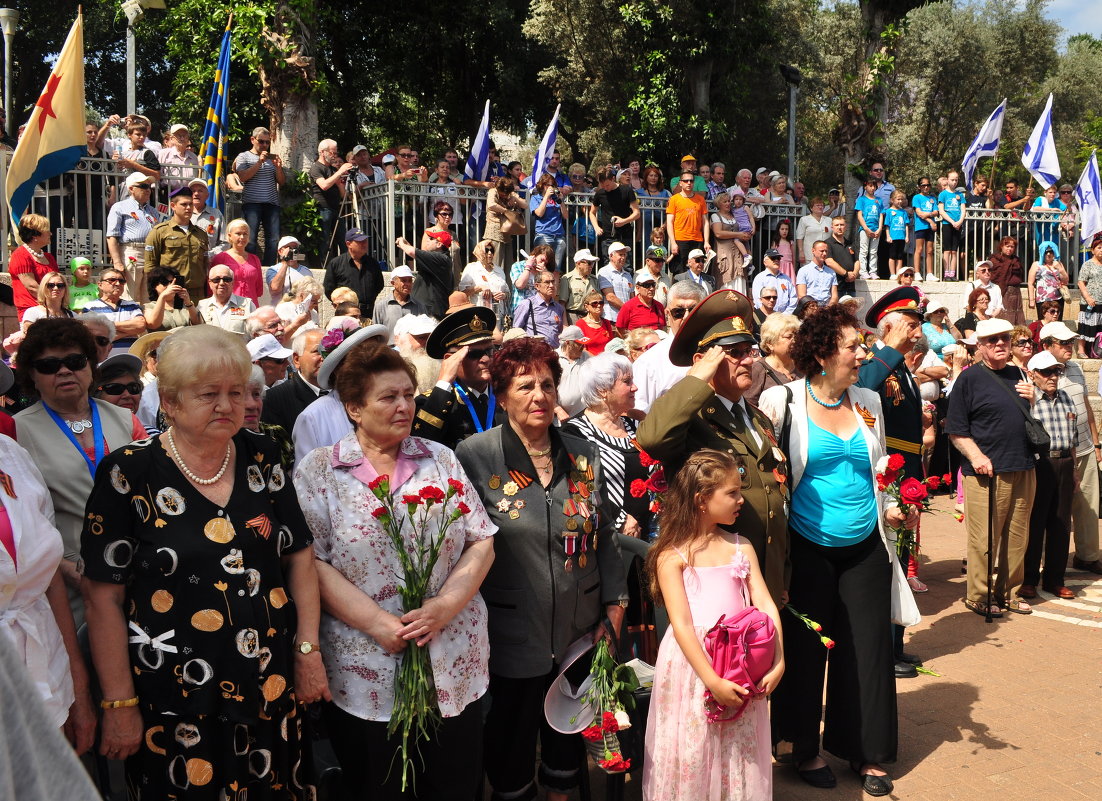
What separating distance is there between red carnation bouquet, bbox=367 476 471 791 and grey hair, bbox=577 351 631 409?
157cm

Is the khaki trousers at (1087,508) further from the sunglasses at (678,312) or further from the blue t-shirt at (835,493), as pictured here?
the blue t-shirt at (835,493)

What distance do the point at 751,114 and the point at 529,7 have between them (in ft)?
18.4

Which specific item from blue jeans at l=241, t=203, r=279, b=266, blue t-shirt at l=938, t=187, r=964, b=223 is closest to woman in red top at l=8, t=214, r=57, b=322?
blue jeans at l=241, t=203, r=279, b=266

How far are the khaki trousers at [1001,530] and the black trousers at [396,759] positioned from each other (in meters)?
5.36

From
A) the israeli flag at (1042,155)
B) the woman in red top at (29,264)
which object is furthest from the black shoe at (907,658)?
the israeli flag at (1042,155)

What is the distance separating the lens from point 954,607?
26.6ft

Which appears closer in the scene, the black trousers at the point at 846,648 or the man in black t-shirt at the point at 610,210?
the black trousers at the point at 846,648

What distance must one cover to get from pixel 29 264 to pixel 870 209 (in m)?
13.5

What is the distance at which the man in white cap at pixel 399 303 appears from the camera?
34.9ft

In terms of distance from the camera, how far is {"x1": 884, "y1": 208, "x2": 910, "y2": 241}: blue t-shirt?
1786 centimetres

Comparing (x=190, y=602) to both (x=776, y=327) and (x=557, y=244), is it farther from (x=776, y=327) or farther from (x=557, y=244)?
(x=557, y=244)

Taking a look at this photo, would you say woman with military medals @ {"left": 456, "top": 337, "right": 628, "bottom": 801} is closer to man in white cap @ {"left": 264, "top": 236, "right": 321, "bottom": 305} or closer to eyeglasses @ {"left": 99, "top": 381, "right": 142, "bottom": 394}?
eyeglasses @ {"left": 99, "top": 381, "right": 142, "bottom": 394}

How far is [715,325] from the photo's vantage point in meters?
4.62

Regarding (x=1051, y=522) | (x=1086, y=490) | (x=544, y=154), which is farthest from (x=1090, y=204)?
(x=1051, y=522)
